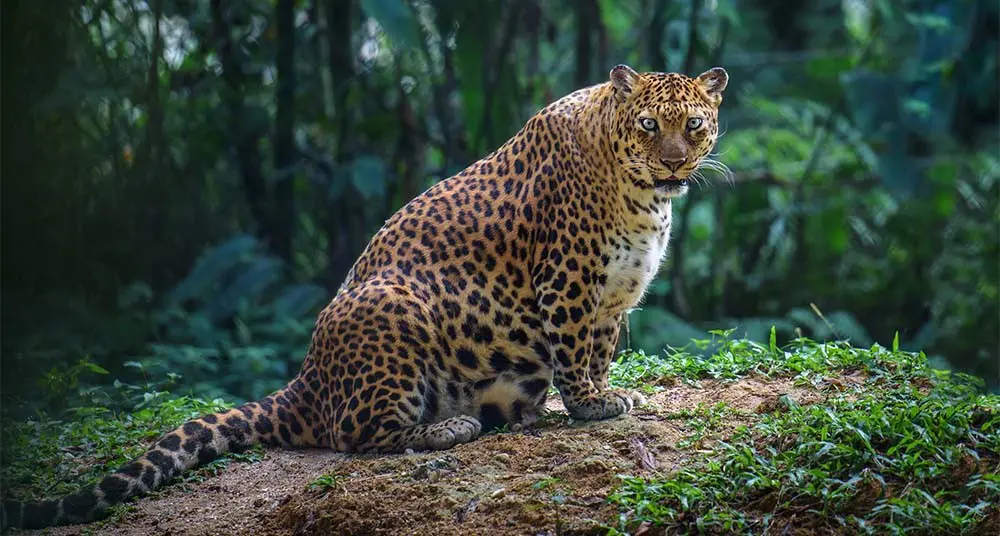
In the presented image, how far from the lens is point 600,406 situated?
267 inches

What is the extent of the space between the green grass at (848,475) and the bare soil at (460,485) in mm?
232

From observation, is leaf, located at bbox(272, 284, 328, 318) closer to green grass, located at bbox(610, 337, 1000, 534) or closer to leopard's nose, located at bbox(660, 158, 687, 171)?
leopard's nose, located at bbox(660, 158, 687, 171)

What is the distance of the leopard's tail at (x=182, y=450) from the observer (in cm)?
613

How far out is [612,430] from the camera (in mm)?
6473

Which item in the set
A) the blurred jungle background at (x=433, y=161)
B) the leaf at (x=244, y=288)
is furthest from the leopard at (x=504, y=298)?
the leaf at (x=244, y=288)

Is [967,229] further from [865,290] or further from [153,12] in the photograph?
[153,12]

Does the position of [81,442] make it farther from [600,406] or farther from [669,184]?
[669,184]

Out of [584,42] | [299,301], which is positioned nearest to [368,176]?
[299,301]

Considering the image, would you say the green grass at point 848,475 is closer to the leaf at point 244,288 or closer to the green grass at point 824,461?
the green grass at point 824,461

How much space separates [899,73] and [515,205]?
9.03 meters

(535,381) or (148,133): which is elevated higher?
(148,133)

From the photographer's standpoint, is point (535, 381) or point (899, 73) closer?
point (535, 381)

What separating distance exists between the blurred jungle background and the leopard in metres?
2.38

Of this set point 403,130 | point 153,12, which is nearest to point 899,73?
point 403,130
